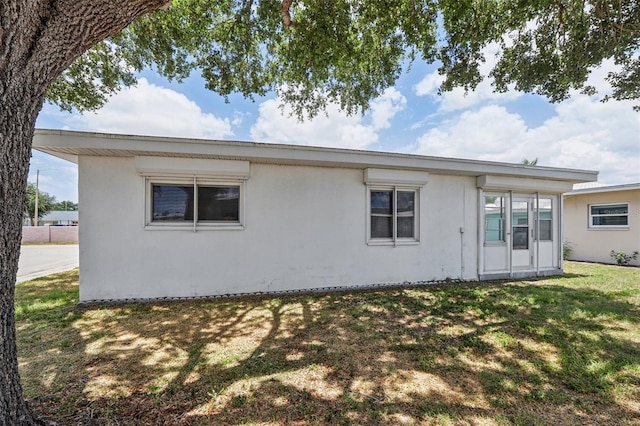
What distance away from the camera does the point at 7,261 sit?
153cm

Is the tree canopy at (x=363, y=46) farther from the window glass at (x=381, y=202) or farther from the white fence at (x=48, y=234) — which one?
the white fence at (x=48, y=234)

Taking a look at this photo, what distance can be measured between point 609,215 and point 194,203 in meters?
14.3

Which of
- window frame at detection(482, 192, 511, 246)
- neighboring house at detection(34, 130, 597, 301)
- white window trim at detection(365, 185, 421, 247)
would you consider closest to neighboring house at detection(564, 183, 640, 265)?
neighboring house at detection(34, 130, 597, 301)

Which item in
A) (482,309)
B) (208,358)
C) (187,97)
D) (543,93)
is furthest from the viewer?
(187,97)

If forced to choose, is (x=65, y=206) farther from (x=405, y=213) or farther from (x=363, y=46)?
(x=405, y=213)

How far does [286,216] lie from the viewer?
580 cm

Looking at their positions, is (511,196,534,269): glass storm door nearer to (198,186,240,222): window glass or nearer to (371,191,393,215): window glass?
(371,191,393,215): window glass

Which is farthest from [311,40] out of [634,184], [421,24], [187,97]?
[634,184]

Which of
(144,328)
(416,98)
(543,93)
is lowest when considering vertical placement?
(144,328)

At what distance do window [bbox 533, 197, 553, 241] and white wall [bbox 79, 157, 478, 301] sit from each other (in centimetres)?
225

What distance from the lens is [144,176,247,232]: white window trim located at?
5160mm

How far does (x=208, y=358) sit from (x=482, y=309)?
14.2 ft

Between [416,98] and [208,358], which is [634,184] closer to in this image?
[416,98]

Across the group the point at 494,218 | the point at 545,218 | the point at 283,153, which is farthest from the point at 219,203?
the point at 545,218
